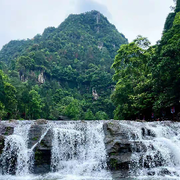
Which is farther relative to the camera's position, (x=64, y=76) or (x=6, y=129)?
(x=64, y=76)

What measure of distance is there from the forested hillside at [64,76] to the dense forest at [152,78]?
16.8m

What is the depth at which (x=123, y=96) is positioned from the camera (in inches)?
1083

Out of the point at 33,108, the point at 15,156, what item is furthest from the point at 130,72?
the point at 33,108

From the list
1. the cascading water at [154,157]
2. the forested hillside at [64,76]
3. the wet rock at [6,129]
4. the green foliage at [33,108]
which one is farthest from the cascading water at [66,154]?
the green foliage at [33,108]

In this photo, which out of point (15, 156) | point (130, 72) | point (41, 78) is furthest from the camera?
point (41, 78)

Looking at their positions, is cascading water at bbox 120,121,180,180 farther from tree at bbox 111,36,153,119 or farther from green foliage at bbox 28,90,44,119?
green foliage at bbox 28,90,44,119

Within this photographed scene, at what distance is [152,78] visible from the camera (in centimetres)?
1909

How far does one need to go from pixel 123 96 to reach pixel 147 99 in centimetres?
615

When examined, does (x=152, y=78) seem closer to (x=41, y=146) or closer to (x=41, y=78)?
(x=41, y=146)

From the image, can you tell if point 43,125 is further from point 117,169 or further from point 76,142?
point 117,169

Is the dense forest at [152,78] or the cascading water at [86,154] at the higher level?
the dense forest at [152,78]

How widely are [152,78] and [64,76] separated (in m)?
67.8

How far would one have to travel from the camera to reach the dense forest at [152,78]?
1730cm

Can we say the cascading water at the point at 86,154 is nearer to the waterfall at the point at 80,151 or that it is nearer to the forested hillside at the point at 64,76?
the waterfall at the point at 80,151
